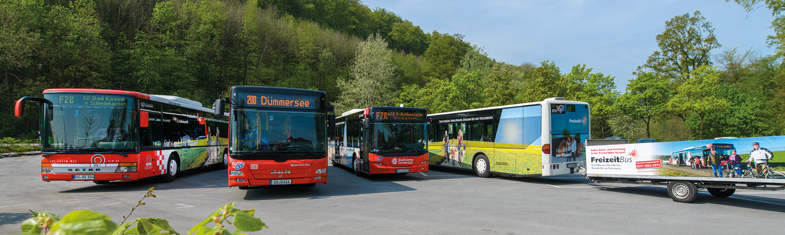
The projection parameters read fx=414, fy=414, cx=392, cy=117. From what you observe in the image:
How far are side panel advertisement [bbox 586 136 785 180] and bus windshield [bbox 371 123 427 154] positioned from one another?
6.05m

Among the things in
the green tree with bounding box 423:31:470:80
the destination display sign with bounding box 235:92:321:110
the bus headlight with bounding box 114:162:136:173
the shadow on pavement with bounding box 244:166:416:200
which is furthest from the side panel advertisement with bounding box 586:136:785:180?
the green tree with bounding box 423:31:470:80

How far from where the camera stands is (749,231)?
22.2 feet

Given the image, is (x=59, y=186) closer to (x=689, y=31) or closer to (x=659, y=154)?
(x=659, y=154)

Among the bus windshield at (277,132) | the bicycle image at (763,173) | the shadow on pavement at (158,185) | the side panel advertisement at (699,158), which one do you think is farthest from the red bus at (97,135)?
the bicycle image at (763,173)

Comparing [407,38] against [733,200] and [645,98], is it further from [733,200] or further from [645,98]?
[733,200]

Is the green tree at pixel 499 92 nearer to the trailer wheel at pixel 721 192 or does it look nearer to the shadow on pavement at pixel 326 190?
the shadow on pavement at pixel 326 190

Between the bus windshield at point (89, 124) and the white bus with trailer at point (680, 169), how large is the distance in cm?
1285

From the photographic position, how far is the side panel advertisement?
8305 mm

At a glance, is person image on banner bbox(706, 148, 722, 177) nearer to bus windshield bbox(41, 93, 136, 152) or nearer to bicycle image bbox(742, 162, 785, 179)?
bicycle image bbox(742, 162, 785, 179)

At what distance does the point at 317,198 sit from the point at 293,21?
5025 cm

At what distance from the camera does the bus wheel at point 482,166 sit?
1574 cm

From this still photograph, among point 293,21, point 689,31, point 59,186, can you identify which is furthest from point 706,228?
point 293,21

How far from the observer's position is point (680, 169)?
9.62m

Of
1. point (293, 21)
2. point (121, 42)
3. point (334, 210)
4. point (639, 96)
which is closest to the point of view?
point (334, 210)
